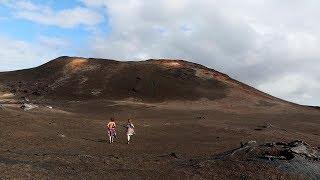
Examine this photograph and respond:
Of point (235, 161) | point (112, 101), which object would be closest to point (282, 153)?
point (235, 161)

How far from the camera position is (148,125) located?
2003 inches

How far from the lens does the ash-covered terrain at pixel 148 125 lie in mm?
26312

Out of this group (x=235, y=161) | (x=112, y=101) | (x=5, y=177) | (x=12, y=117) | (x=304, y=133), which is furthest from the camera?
(x=112, y=101)

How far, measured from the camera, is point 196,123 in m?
52.2

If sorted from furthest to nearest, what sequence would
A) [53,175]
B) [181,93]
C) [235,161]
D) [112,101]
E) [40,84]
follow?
[40,84], [181,93], [112,101], [235,161], [53,175]

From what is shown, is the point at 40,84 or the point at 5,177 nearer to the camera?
the point at 5,177

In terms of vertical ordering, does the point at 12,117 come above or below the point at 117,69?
below

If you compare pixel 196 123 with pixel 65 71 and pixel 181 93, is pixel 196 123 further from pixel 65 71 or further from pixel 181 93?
pixel 65 71

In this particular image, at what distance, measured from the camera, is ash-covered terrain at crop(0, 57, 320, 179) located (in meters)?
26.3

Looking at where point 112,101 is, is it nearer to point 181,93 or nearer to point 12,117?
point 181,93

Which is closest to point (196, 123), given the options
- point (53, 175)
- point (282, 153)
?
point (282, 153)

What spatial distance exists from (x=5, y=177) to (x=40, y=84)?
202 feet

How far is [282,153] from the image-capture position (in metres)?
28.3

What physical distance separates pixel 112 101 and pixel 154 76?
13374mm
